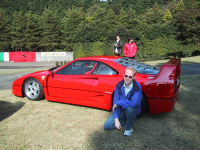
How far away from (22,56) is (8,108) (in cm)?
2984

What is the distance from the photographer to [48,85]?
14.9ft

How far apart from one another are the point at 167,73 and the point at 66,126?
6.91 ft

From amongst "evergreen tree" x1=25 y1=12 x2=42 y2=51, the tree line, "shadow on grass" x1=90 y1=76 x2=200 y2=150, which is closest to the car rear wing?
"shadow on grass" x1=90 y1=76 x2=200 y2=150

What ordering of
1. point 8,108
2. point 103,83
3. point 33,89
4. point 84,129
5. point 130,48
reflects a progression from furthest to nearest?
point 130,48, point 33,89, point 8,108, point 103,83, point 84,129

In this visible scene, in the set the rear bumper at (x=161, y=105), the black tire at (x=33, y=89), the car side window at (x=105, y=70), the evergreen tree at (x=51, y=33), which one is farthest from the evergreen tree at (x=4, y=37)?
the rear bumper at (x=161, y=105)

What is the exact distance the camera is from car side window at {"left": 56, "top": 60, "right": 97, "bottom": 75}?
14.1 ft

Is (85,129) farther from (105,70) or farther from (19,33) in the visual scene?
(19,33)

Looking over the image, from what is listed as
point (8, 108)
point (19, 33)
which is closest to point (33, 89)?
point (8, 108)

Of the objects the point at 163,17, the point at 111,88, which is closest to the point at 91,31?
the point at 163,17

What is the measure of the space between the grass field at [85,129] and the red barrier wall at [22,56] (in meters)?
29.4

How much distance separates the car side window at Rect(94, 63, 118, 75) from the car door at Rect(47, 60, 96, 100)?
0.22 m

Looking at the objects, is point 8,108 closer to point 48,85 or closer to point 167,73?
point 48,85

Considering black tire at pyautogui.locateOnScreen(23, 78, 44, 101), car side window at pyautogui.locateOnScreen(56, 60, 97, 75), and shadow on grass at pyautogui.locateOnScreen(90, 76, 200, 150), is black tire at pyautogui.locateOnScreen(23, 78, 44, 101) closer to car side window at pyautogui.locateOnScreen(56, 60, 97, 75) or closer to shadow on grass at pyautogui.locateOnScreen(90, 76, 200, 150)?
car side window at pyautogui.locateOnScreen(56, 60, 97, 75)

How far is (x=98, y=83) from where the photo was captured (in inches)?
154
